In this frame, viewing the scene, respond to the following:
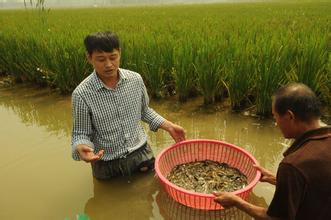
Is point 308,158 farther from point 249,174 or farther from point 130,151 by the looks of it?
point 130,151

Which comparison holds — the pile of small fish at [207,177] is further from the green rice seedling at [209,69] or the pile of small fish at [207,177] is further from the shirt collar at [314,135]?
the green rice seedling at [209,69]

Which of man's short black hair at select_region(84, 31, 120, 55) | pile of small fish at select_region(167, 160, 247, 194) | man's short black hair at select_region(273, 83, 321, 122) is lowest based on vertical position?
pile of small fish at select_region(167, 160, 247, 194)

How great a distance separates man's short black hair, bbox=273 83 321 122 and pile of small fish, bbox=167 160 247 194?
999mm

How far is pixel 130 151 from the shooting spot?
2.29 m

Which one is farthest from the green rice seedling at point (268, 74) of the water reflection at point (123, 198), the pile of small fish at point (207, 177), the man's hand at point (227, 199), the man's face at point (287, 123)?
the man's face at point (287, 123)

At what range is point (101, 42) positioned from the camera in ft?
6.34

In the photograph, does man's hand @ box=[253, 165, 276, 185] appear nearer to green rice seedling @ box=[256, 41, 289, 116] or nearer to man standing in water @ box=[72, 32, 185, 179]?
man standing in water @ box=[72, 32, 185, 179]

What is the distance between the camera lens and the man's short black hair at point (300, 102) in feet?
4.07

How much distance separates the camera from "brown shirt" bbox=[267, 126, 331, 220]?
114 cm

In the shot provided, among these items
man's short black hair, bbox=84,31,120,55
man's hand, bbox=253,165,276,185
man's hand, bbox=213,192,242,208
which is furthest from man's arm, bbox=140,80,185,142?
man's hand, bbox=213,192,242,208

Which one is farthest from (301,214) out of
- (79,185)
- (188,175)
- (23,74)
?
(23,74)

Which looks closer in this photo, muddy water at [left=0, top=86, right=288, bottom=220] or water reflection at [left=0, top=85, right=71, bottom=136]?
muddy water at [left=0, top=86, right=288, bottom=220]

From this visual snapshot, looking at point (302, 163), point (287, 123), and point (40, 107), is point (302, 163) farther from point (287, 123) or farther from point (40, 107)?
point (40, 107)

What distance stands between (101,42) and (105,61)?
125 millimetres
